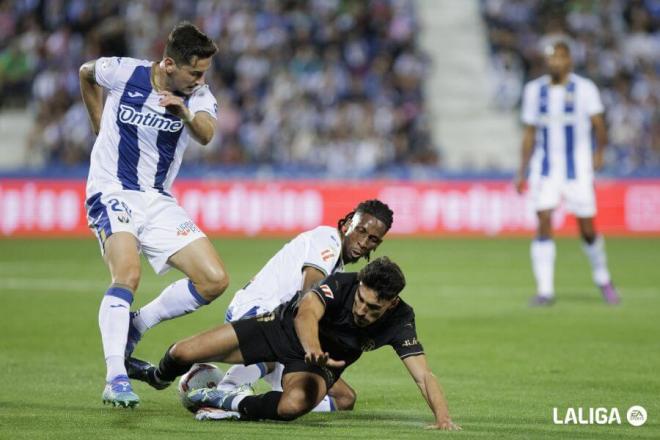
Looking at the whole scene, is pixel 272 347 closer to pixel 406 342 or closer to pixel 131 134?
pixel 406 342

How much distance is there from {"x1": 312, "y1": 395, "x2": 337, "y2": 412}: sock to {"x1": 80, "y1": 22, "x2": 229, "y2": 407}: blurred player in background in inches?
38.3

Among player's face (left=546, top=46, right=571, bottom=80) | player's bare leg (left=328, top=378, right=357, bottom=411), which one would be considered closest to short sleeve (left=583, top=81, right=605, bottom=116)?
player's face (left=546, top=46, right=571, bottom=80)

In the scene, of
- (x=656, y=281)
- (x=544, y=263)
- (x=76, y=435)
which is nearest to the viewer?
(x=76, y=435)

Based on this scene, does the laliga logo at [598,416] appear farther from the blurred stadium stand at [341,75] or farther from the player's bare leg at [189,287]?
the blurred stadium stand at [341,75]

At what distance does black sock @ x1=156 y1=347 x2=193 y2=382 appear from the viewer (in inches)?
288

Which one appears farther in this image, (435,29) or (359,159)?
(435,29)

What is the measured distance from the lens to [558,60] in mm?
13234

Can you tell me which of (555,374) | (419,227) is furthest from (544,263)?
(419,227)

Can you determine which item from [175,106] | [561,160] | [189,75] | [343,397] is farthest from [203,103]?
[561,160]

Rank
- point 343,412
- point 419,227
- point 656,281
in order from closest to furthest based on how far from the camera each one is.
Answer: point 343,412, point 656,281, point 419,227

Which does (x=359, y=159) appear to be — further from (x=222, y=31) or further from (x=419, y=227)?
(x=222, y=31)

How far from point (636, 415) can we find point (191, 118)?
3122 mm

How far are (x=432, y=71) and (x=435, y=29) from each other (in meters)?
1.27

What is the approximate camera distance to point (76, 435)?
21.4 ft
